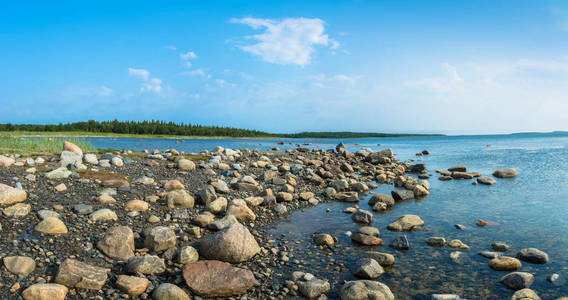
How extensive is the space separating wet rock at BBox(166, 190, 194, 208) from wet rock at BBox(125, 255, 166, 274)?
379 centimetres

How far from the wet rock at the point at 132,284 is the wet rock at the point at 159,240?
1.41m

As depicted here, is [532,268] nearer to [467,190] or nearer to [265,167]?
[467,190]

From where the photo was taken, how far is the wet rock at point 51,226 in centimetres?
671

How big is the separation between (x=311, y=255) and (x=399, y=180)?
469 inches

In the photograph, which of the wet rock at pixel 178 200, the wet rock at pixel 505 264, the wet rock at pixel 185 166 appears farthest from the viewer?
the wet rock at pixel 185 166

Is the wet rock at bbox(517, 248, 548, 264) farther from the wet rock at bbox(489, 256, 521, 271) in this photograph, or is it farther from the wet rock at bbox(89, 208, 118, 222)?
the wet rock at bbox(89, 208, 118, 222)

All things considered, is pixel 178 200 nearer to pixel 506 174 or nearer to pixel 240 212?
pixel 240 212

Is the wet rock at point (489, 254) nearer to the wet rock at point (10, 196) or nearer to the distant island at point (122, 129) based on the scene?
the wet rock at point (10, 196)

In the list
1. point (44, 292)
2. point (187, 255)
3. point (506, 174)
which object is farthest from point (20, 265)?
point (506, 174)

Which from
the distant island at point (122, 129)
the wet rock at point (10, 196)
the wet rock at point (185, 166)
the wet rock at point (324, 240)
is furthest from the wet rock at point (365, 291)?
the distant island at point (122, 129)

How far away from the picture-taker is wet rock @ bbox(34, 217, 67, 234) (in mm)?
6706

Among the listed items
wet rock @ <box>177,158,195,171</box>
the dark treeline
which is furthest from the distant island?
wet rock @ <box>177,158,195,171</box>

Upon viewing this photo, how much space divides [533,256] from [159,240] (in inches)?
321

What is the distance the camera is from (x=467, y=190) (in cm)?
1694
